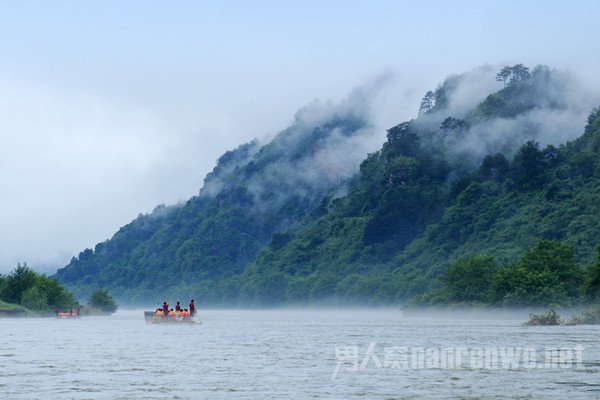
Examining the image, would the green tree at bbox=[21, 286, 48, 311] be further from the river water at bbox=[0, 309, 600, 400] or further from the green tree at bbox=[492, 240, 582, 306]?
the river water at bbox=[0, 309, 600, 400]

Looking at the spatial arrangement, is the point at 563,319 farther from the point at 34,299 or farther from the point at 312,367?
the point at 34,299

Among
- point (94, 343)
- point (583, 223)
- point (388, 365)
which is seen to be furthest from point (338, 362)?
point (583, 223)

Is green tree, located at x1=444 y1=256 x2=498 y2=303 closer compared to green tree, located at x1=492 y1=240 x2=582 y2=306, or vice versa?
green tree, located at x1=492 y1=240 x2=582 y2=306

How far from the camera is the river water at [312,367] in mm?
44375

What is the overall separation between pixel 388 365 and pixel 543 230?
137300mm

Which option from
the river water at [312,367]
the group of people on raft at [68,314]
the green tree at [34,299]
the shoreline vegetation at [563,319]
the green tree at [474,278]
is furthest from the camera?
the green tree at [34,299]

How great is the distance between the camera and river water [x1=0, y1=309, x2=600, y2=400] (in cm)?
4438

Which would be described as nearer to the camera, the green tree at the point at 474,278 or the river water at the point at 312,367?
the river water at the point at 312,367

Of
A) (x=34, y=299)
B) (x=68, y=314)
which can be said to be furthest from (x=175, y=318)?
(x=34, y=299)

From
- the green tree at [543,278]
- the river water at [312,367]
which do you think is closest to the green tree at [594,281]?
the green tree at [543,278]

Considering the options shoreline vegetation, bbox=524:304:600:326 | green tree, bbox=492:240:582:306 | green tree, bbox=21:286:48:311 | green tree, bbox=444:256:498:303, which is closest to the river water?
shoreline vegetation, bbox=524:304:600:326

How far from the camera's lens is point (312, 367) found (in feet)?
185

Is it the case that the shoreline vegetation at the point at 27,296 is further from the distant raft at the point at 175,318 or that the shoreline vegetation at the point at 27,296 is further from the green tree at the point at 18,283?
the distant raft at the point at 175,318

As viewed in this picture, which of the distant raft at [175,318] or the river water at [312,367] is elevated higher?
the distant raft at [175,318]
